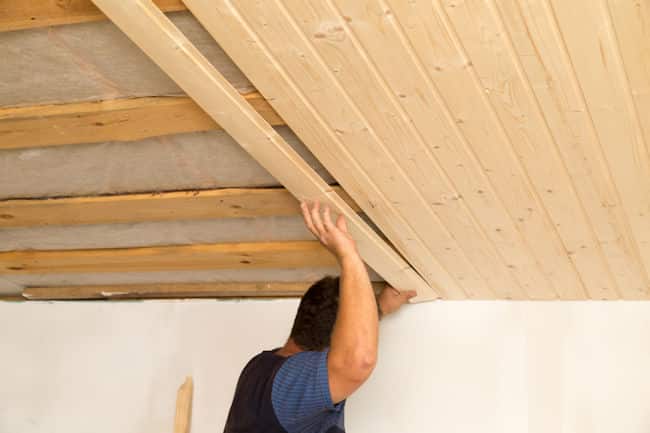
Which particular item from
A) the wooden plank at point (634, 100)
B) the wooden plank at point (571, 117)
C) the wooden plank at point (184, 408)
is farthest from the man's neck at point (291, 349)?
the wooden plank at point (634, 100)

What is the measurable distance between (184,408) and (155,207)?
4.36 ft

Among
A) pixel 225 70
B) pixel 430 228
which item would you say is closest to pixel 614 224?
pixel 430 228

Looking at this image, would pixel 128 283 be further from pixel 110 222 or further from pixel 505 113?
pixel 505 113

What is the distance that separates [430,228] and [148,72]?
1.24m

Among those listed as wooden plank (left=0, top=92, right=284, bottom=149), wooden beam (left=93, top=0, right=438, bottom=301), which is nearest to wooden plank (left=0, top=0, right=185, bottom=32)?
wooden beam (left=93, top=0, right=438, bottom=301)

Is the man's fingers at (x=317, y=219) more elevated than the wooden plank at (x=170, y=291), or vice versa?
the wooden plank at (x=170, y=291)

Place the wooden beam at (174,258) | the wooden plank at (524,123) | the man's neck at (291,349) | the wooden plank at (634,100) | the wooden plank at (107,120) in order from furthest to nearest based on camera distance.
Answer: the wooden beam at (174,258) → the man's neck at (291,349) → the wooden plank at (107,120) → the wooden plank at (524,123) → the wooden plank at (634,100)

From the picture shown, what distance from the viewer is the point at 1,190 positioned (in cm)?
369

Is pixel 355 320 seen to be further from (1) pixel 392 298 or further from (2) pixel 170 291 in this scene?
(2) pixel 170 291

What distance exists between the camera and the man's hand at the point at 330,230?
3152mm

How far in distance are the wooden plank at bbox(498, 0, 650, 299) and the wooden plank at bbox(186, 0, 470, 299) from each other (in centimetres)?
47

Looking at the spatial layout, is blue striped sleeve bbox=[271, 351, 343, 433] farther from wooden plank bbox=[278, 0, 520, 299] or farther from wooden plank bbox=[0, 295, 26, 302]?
wooden plank bbox=[0, 295, 26, 302]

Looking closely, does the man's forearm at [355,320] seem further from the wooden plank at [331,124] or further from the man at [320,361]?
the wooden plank at [331,124]

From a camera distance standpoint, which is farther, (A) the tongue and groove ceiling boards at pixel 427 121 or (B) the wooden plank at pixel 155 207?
(B) the wooden plank at pixel 155 207
